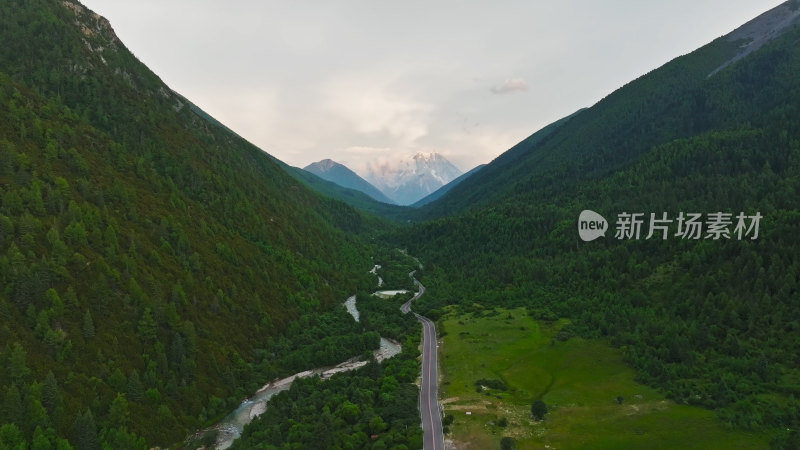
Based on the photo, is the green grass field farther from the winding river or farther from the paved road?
the winding river

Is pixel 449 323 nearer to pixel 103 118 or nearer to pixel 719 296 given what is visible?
pixel 719 296

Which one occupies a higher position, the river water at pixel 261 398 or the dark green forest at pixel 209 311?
the dark green forest at pixel 209 311

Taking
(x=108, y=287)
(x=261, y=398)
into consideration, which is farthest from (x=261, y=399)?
(x=108, y=287)

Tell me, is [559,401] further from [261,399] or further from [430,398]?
[261,399]

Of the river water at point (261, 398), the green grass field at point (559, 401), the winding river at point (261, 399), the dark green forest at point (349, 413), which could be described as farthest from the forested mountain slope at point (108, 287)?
the green grass field at point (559, 401)

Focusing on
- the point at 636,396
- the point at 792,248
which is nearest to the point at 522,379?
the point at 636,396

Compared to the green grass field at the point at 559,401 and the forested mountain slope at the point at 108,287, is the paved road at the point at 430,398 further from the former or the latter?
the forested mountain slope at the point at 108,287
